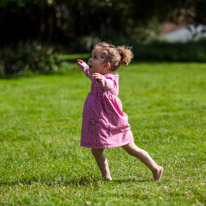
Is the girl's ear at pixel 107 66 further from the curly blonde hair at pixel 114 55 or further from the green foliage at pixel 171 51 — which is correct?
the green foliage at pixel 171 51

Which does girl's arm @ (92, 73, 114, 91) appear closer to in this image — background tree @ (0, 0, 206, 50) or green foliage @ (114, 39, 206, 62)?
background tree @ (0, 0, 206, 50)

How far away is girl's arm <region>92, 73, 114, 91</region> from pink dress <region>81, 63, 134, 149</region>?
0.09 metres

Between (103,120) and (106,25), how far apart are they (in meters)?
24.4

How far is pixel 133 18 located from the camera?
84.7 ft

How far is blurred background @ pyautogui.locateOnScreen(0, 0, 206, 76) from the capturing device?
791 inches

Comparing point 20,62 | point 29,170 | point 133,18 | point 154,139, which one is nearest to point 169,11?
point 133,18

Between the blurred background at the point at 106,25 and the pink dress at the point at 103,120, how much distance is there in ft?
38.1

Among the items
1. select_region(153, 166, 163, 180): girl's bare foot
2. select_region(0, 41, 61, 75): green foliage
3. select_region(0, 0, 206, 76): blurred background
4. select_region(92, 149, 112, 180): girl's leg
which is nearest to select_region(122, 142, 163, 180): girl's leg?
select_region(153, 166, 163, 180): girl's bare foot

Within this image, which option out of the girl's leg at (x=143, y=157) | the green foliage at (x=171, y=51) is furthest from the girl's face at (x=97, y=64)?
the green foliage at (x=171, y=51)

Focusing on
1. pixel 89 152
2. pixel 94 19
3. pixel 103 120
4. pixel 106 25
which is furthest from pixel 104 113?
pixel 94 19

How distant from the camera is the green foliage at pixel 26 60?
47.4 feet

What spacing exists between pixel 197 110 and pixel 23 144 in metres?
3.49

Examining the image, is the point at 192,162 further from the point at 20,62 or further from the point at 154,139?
the point at 20,62

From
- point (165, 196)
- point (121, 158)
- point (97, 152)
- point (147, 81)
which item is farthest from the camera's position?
point (147, 81)
